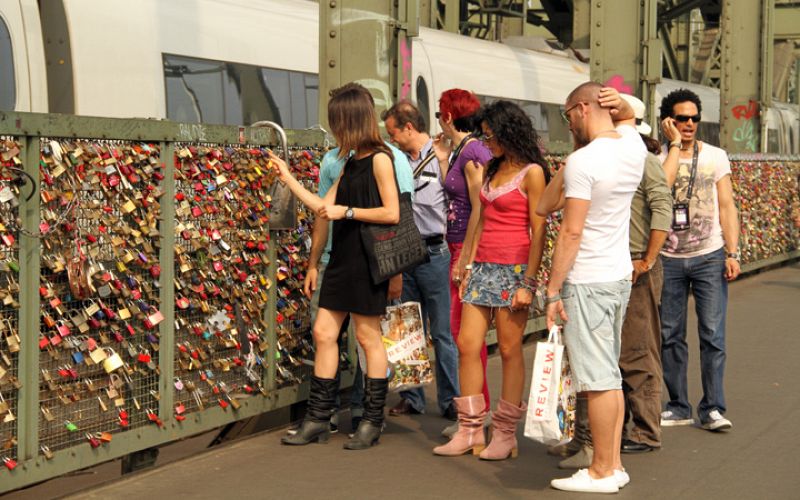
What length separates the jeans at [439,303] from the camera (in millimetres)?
7668

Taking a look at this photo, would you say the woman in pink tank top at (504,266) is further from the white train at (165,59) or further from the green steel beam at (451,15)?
the green steel beam at (451,15)

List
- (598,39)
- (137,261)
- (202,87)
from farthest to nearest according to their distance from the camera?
1. (598,39)
2. (202,87)
3. (137,261)

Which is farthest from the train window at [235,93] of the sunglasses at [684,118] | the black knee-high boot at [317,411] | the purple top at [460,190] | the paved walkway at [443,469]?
the sunglasses at [684,118]

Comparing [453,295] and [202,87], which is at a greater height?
[202,87]

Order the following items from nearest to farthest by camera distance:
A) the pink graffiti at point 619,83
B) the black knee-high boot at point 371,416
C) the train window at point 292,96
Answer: the black knee-high boot at point 371,416 → the train window at point 292,96 → the pink graffiti at point 619,83

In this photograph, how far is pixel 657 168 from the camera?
22.0 ft

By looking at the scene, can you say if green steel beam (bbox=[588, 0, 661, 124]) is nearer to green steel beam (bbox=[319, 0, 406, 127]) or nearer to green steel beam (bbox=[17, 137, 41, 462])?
green steel beam (bbox=[319, 0, 406, 127])

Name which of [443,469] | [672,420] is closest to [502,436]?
[443,469]

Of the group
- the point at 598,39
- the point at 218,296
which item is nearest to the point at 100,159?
the point at 218,296

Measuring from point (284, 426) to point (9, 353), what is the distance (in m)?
2.47

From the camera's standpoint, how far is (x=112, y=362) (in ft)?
19.2

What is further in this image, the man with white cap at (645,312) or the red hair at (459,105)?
the red hair at (459,105)

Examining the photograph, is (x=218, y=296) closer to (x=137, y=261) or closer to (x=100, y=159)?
(x=137, y=261)

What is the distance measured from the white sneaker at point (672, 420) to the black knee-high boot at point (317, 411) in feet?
6.53
